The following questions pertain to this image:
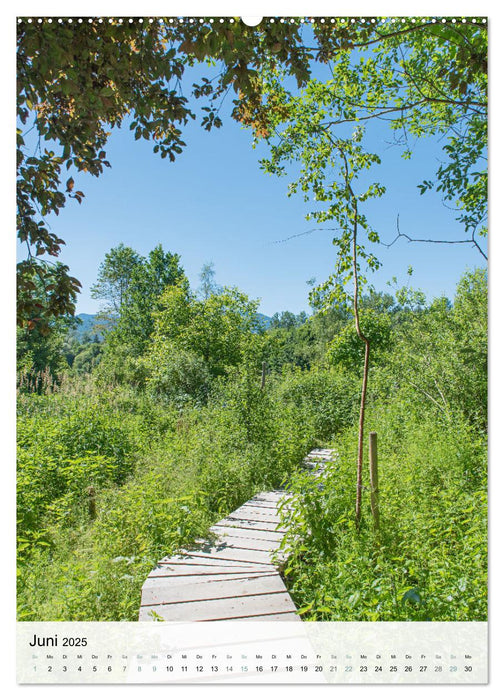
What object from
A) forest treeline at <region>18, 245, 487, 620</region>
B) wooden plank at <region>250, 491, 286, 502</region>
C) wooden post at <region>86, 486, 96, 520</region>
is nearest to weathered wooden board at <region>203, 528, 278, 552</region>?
forest treeline at <region>18, 245, 487, 620</region>

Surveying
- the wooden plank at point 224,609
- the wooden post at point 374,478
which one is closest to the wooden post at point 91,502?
the wooden plank at point 224,609

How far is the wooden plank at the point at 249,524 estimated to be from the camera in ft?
9.12

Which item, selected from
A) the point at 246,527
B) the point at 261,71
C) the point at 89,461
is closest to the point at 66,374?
the point at 89,461

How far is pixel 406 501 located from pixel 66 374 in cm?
472

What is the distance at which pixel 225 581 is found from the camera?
2.10 metres

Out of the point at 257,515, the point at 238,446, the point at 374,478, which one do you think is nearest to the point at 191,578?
the point at 257,515

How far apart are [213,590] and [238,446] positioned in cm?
223

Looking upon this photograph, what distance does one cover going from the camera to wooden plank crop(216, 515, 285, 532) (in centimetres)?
278

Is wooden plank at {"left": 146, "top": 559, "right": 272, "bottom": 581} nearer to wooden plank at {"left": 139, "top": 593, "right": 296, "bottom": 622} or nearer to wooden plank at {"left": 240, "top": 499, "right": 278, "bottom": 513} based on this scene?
wooden plank at {"left": 139, "top": 593, "right": 296, "bottom": 622}

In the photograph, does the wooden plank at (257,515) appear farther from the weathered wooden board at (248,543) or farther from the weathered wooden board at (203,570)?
the weathered wooden board at (203,570)

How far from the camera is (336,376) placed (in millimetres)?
6398

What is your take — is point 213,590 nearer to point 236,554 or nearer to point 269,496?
point 236,554
